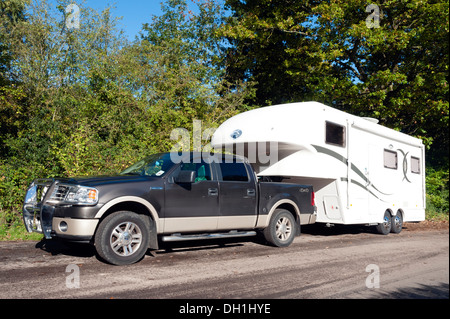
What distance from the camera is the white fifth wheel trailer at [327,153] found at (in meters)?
10.1

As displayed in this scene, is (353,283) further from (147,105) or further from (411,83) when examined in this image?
(411,83)

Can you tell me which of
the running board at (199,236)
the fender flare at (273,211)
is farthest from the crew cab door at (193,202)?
the fender flare at (273,211)

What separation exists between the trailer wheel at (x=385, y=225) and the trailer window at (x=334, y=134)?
3552 millimetres

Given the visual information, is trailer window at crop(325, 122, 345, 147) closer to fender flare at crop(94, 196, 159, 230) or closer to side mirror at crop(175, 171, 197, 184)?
side mirror at crop(175, 171, 197, 184)

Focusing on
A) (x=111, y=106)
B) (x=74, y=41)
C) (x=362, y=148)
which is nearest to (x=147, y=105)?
(x=111, y=106)

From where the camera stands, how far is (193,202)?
767 centimetres

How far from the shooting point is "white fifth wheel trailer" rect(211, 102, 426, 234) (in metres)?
10.1

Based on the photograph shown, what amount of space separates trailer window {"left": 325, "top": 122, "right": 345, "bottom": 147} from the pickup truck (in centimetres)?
193

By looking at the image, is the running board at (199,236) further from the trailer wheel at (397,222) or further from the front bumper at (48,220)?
the trailer wheel at (397,222)

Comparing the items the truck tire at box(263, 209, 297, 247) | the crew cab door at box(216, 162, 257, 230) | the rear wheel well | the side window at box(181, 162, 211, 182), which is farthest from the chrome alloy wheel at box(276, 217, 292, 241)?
the side window at box(181, 162, 211, 182)

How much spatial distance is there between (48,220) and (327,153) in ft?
22.6
